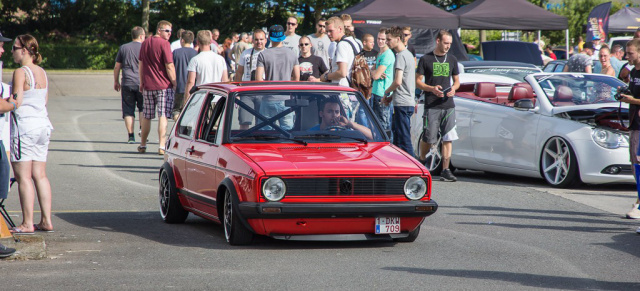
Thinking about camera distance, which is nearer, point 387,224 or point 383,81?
point 387,224

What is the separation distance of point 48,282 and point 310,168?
2.06 meters

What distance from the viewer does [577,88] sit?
12219 millimetres

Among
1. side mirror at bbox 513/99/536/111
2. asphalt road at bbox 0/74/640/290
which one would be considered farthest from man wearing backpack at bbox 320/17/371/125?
side mirror at bbox 513/99/536/111

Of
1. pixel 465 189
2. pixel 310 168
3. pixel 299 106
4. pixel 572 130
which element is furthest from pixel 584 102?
pixel 310 168

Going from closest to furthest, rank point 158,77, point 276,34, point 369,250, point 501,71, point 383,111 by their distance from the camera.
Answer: point 369,250 < point 276,34 < point 383,111 < point 158,77 < point 501,71

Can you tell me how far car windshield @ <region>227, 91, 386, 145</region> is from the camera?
820 centimetres

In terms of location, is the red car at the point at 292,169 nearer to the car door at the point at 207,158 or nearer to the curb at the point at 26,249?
the car door at the point at 207,158

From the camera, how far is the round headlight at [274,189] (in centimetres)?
729

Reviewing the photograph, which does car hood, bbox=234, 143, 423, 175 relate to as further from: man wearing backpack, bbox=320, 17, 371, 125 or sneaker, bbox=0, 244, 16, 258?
man wearing backpack, bbox=320, 17, 371, 125

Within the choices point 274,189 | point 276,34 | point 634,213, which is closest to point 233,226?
point 274,189

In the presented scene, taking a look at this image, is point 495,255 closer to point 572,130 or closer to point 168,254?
point 168,254

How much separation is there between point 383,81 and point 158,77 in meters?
4.10

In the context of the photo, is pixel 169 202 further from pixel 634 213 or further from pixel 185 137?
pixel 634 213

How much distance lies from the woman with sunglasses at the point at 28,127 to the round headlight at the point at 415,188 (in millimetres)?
2952
